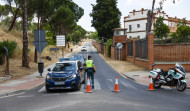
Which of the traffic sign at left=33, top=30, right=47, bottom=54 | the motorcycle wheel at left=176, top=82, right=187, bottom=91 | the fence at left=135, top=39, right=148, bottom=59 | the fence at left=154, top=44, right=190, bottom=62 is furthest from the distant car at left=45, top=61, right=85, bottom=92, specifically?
the fence at left=135, top=39, right=148, bottom=59

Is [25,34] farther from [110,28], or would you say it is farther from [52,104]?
[110,28]

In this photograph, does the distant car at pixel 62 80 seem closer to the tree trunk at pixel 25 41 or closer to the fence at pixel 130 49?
the tree trunk at pixel 25 41

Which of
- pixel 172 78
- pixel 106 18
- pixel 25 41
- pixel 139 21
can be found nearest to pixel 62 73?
pixel 172 78

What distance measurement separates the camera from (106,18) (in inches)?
2334

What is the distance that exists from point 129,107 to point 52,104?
2795 millimetres

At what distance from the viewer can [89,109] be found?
7.09 metres

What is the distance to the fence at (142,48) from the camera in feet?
74.5

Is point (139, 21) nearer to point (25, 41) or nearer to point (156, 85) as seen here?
point (25, 41)

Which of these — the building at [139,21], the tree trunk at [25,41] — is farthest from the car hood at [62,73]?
the building at [139,21]

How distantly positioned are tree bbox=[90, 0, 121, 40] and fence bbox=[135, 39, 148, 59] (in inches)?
1227

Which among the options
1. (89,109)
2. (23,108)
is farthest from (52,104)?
(89,109)

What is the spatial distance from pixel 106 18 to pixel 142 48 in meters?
36.1

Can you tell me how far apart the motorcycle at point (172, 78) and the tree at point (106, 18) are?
46114mm

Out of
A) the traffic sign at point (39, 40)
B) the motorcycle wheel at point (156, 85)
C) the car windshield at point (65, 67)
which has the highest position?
the traffic sign at point (39, 40)
